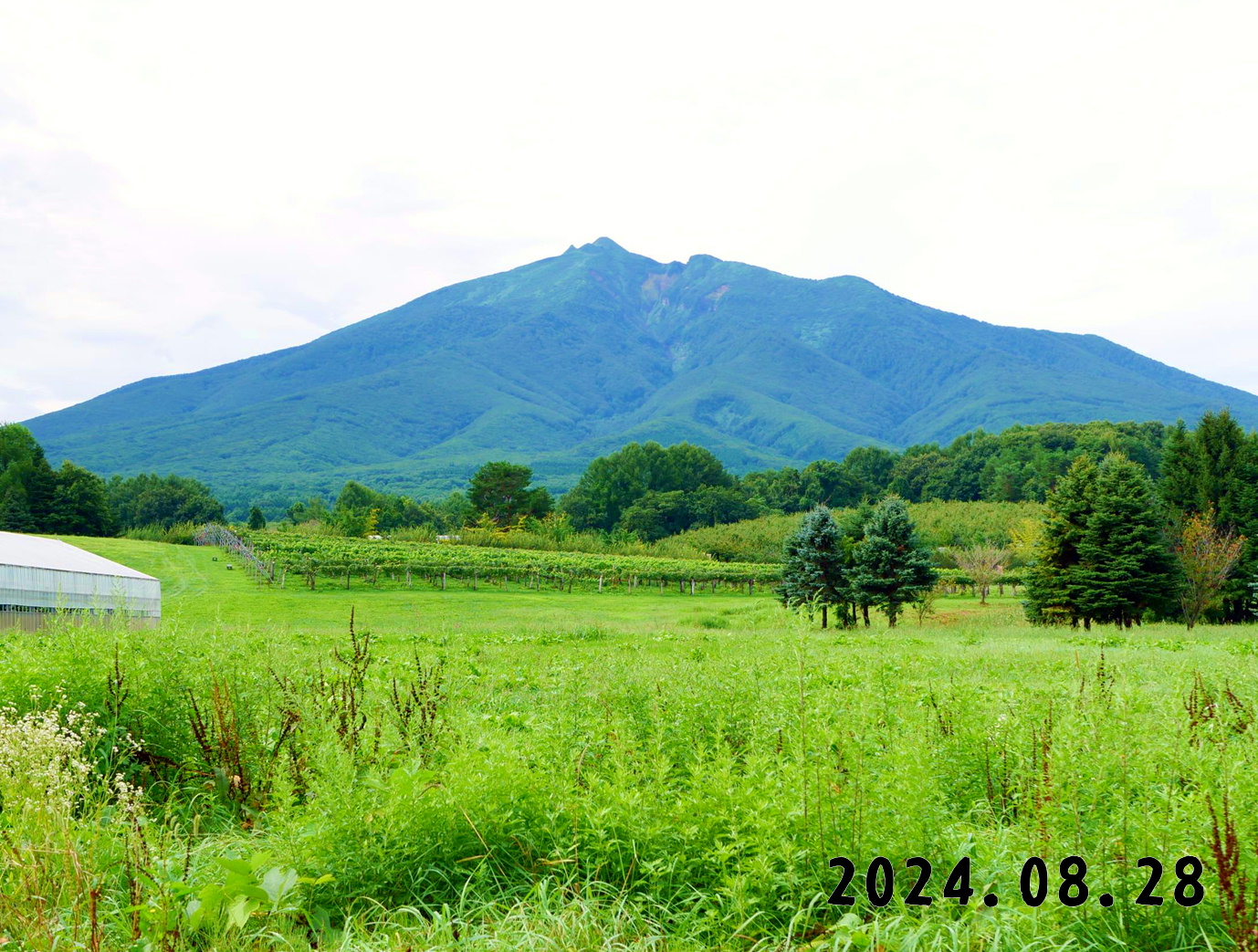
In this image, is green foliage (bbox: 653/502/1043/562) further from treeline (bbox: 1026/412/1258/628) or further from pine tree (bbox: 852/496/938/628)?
pine tree (bbox: 852/496/938/628)

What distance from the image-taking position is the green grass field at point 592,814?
3.22 meters

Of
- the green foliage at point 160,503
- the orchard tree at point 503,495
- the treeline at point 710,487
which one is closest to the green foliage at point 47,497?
the green foliage at point 160,503

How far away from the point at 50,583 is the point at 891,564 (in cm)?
2222

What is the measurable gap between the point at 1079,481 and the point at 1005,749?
26574 millimetres

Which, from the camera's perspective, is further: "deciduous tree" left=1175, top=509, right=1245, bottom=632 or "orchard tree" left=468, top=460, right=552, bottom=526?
"orchard tree" left=468, top=460, right=552, bottom=526

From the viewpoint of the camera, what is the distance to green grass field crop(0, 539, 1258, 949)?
322 cm

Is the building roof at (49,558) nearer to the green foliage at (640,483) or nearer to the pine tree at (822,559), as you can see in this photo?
the pine tree at (822,559)

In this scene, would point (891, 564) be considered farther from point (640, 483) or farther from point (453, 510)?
point (453, 510)

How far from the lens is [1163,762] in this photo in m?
4.39

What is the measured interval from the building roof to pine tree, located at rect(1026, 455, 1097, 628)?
27.3 meters

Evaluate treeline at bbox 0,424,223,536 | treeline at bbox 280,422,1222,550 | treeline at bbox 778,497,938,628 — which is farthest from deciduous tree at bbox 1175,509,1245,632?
treeline at bbox 0,424,223,536

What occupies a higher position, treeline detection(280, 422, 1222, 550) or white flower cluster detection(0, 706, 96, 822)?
treeline detection(280, 422, 1222, 550)

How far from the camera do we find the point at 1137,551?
2612 cm

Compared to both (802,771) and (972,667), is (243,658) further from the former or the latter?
(972,667)
